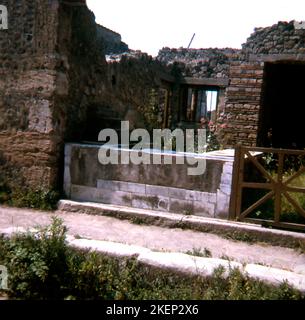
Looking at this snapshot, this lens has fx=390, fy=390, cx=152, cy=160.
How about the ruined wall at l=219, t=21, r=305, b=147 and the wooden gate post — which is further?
the ruined wall at l=219, t=21, r=305, b=147

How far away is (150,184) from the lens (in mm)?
A: 5859

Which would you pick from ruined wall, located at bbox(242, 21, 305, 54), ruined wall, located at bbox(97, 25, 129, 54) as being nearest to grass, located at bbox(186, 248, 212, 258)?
ruined wall, located at bbox(242, 21, 305, 54)

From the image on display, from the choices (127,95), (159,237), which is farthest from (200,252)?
(127,95)

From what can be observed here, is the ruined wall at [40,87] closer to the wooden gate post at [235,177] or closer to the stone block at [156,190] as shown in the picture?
the stone block at [156,190]

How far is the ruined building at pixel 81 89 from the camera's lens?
20.3 ft

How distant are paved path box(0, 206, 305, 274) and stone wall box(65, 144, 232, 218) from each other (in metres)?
Answer: 0.43

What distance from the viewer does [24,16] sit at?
624cm

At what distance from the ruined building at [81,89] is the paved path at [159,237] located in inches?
34.7

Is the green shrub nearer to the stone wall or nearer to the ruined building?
the ruined building

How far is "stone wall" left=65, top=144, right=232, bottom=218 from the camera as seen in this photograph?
216 inches

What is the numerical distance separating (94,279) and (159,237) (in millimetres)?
1492

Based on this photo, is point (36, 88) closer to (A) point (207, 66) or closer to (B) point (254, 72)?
A: (B) point (254, 72)

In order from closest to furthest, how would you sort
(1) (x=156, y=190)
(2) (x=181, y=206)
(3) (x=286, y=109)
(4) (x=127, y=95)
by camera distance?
(2) (x=181, y=206)
(1) (x=156, y=190)
(4) (x=127, y=95)
(3) (x=286, y=109)

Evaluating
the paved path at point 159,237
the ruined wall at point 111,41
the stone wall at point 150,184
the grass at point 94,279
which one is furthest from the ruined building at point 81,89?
the ruined wall at point 111,41
